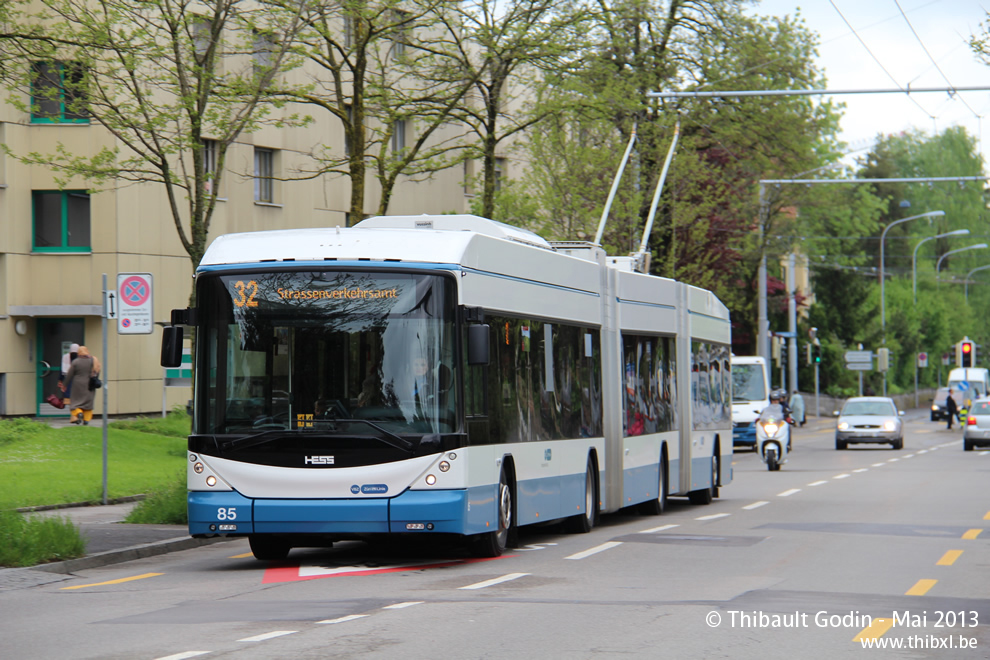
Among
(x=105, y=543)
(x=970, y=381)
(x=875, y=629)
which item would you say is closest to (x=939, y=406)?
(x=970, y=381)

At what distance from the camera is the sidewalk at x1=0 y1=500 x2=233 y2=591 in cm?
1230

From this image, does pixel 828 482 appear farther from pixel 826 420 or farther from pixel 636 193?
pixel 826 420

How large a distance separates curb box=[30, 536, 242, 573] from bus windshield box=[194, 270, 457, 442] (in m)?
1.58

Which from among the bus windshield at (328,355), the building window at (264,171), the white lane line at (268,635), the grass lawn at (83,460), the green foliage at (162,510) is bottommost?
the white lane line at (268,635)

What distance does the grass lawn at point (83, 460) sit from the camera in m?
20.1

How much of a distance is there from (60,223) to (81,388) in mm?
6389

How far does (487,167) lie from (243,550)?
11920 mm

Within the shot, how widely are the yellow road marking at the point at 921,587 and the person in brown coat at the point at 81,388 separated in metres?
23.3

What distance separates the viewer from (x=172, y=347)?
1268 cm

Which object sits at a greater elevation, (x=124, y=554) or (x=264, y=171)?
(x=264, y=171)

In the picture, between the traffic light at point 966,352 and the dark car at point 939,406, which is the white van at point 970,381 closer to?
the dark car at point 939,406

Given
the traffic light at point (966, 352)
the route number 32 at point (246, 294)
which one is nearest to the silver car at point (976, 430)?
the traffic light at point (966, 352)

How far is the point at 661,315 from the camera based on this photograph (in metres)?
20.0

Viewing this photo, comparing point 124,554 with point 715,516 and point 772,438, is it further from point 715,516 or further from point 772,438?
point 772,438
